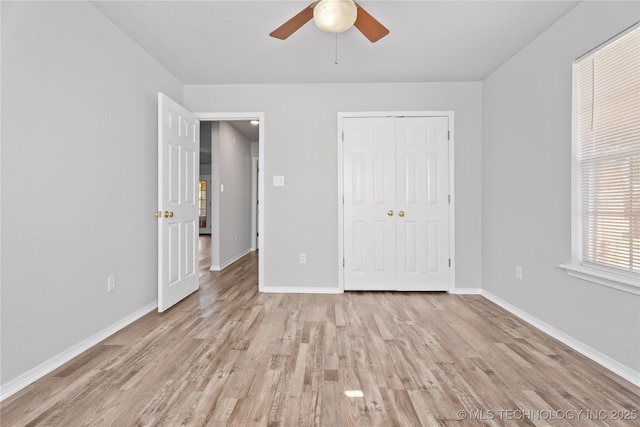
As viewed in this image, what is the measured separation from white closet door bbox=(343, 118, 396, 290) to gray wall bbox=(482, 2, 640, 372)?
3.63 ft

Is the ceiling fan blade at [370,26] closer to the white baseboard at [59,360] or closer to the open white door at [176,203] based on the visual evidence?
the open white door at [176,203]

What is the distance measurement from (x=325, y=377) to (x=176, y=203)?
2.28 metres

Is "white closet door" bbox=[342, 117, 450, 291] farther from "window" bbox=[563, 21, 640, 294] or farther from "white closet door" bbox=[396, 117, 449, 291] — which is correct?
"window" bbox=[563, 21, 640, 294]

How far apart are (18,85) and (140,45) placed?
138cm

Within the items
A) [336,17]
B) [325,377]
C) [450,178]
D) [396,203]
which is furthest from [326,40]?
[325,377]

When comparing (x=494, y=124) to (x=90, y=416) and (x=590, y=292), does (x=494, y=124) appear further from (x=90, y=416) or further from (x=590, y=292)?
(x=90, y=416)

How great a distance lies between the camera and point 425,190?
3.63m

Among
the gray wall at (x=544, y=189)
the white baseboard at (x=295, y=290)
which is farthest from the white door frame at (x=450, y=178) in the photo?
the gray wall at (x=544, y=189)

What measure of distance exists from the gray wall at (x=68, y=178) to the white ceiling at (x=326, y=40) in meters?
0.40

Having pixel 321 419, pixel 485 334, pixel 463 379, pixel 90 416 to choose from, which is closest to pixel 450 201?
pixel 485 334

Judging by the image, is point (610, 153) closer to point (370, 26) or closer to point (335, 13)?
point (370, 26)

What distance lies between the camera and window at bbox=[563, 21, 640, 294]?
1850mm

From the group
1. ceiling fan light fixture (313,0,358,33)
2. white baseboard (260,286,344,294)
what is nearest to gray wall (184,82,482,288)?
white baseboard (260,286,344,294)

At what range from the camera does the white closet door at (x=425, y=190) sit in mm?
3621
